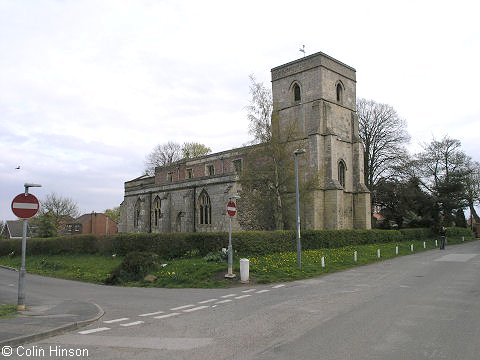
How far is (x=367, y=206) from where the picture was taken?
39438mm

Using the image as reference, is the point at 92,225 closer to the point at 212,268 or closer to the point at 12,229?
the point at 12,229

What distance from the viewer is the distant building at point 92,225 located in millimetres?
83463

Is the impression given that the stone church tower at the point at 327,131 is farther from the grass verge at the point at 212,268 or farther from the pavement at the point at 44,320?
the pavement at the point at 44,320

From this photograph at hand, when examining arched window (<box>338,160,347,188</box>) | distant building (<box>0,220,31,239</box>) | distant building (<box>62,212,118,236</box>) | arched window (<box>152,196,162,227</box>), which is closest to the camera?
arched window (<box>338,160,347,188</box>)

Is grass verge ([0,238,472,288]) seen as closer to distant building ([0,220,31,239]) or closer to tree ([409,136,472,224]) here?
tree ([409,136,472,224])

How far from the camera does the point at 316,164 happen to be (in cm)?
3669

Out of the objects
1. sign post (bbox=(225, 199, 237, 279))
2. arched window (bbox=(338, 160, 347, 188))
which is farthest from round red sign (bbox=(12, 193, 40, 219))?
arched window (bbox=(338, 160, 347, 188))

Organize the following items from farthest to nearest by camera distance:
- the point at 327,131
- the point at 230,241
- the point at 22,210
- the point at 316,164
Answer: the point at 327,131 → the point at 316,164 → the point at 230,241 → the point at 22,210

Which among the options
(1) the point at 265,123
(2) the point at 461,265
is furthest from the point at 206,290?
(1) the point at 265,123

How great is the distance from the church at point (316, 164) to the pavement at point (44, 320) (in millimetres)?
22926

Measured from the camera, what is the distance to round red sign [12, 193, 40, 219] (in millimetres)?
10945

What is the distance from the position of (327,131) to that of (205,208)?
12989mm

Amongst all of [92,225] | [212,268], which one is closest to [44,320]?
[212,268]

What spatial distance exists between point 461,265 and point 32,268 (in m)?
26.6
